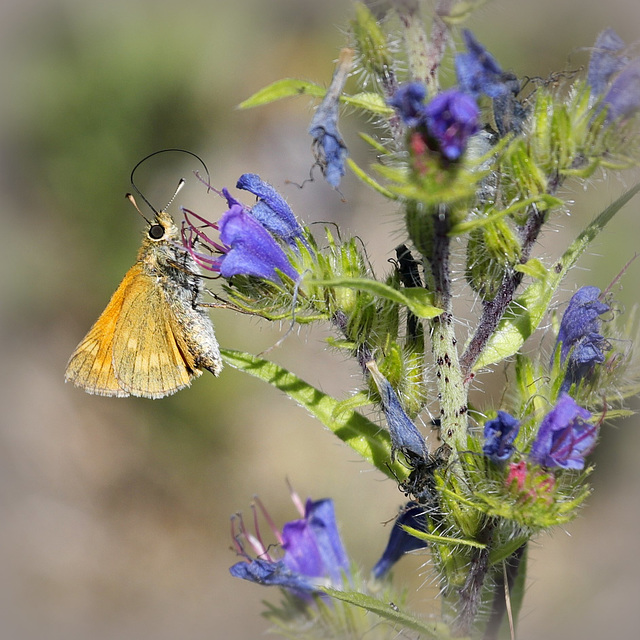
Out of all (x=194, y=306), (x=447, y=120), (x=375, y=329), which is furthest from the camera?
(x=194, y=306)

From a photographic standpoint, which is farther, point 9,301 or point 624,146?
point 9,301

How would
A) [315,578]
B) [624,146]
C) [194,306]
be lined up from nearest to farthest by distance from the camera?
[624,146] < [315,578] < [194,306]

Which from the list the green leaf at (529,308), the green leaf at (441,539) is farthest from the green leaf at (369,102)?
the green leaf at (441,539)

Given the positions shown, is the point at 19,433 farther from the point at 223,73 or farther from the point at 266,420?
the point at 223,73

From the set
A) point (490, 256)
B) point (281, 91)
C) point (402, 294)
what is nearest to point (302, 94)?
point (281, 91)

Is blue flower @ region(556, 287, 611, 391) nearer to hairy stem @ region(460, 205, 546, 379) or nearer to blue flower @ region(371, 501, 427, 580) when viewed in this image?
hairy stem @ region(460, 205, 546, 379)

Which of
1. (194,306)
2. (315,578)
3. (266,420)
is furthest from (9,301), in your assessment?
(315,578)

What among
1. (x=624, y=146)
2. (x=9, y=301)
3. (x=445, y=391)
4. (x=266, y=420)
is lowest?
(x=445, y=391)

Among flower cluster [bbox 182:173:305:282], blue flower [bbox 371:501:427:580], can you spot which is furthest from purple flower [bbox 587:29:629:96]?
blue flower [bbox 371:501:427:580]

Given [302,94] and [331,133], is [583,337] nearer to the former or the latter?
[331,133]
